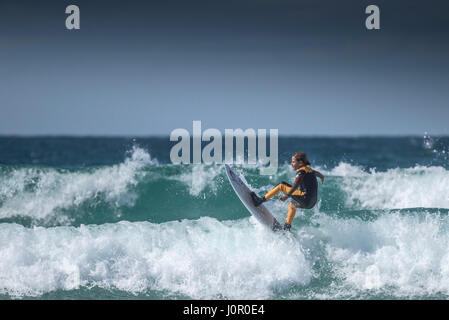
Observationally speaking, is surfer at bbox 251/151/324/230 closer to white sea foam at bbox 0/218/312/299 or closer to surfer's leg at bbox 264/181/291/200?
surfer's leg at bbox 264/181/291/200

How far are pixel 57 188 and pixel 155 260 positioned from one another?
5228mm

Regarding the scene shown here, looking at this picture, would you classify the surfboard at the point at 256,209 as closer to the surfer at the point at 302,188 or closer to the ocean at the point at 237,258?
the ocean at the point at 237,258

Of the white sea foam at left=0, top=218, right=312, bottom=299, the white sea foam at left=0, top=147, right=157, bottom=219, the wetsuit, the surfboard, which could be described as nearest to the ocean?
the white sea foam at left=0, top=218, right=312, bottom=299

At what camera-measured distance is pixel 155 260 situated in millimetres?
8523

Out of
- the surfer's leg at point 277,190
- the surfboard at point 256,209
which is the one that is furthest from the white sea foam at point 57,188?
the surfer's leg at point 277,190

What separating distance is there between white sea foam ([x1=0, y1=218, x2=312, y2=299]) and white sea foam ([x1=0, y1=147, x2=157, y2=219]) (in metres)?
3.28

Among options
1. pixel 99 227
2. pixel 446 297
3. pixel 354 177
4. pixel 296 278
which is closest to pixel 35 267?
pixel 99 227

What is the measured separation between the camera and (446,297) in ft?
25.1

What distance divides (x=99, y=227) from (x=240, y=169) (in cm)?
565

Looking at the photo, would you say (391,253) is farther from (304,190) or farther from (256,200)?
(256,200)

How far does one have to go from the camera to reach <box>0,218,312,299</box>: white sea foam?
8039 millimetres

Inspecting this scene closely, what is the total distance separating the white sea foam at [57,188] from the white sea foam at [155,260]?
328 cm
